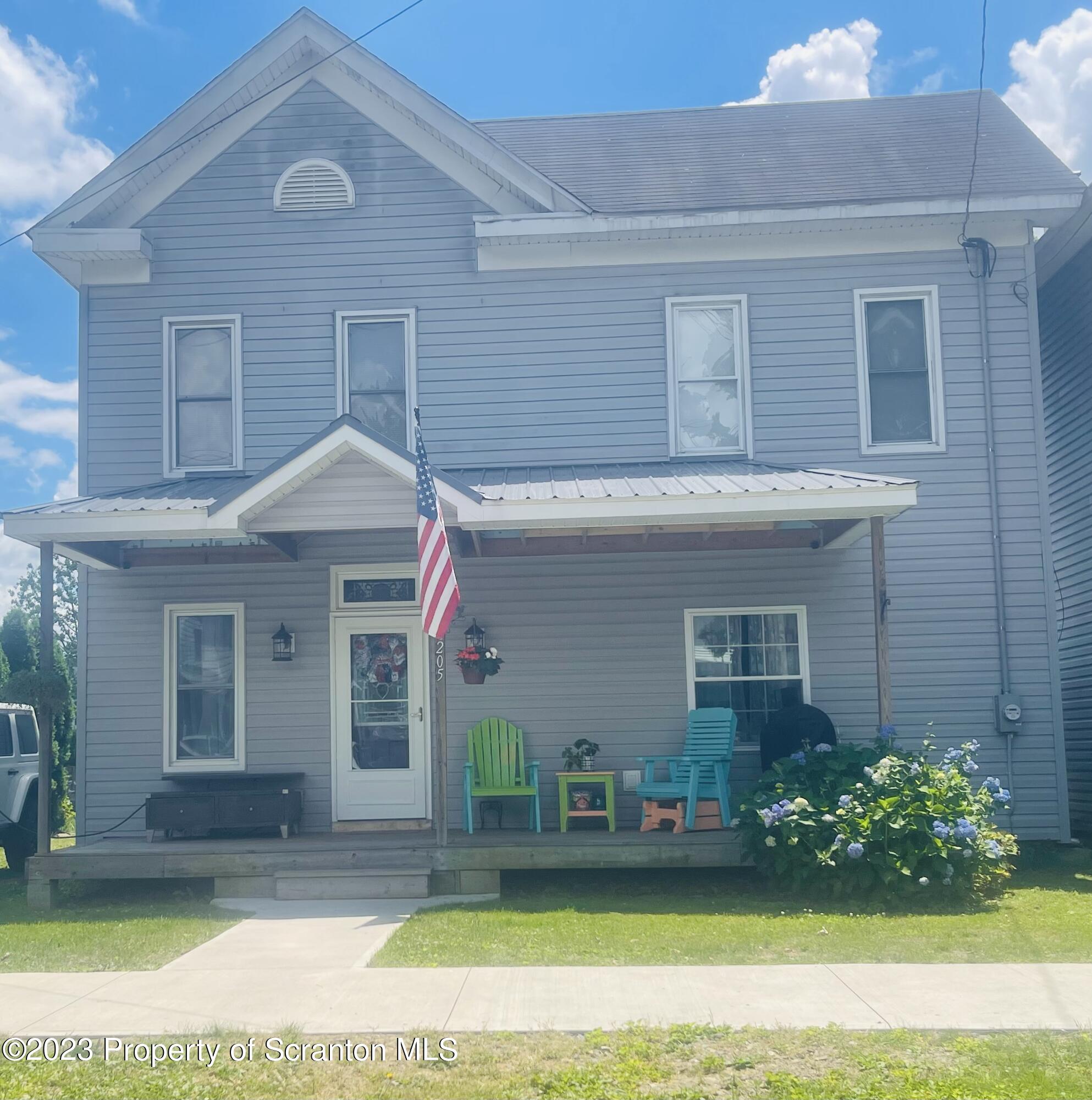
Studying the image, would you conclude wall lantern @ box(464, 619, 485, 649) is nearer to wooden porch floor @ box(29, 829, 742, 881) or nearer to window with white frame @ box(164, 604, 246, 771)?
wooden porch floor @ box(29, 829, 742, 881)

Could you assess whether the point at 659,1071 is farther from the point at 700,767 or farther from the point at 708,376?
the point at 708,376

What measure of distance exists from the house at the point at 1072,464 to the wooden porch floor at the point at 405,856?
16.6ft

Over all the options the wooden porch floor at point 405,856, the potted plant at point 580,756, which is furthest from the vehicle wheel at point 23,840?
the potted plant at point 580,756

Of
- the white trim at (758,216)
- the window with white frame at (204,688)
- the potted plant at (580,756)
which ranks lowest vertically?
the potted plant at (580,756)

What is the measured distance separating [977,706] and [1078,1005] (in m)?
5.61

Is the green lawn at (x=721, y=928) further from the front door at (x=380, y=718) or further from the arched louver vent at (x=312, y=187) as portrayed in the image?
the arched louver vent at (x=312, y=187)

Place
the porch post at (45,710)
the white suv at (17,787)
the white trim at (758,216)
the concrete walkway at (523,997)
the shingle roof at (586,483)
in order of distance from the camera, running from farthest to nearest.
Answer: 1. the white suv at (17,787)
2. the white trim at (758,216)
3. the porch post at (45,710)
4. the shingle roof at (586,483)
5. the concrete walkway at (523,997)

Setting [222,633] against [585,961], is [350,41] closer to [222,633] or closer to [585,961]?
[222,633]

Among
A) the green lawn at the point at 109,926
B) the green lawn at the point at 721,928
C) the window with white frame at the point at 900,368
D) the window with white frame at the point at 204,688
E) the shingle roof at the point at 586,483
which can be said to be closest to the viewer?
the green lawn at the point at 721,928

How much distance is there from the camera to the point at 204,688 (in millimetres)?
10961

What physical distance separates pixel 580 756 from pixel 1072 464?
629 cm

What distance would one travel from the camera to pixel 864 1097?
13.8ft

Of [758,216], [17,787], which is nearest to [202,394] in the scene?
[17,787]

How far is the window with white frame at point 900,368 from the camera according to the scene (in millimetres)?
10977
